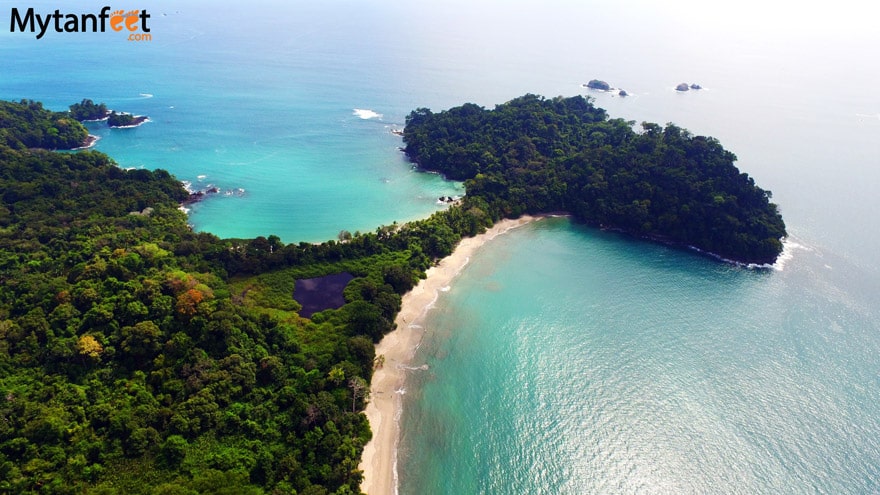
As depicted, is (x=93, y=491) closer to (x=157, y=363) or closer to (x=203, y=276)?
(x=157, y=363)

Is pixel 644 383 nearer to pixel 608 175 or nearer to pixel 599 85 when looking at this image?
pixel 608 175

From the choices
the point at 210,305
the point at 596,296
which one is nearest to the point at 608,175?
the point at 596,296

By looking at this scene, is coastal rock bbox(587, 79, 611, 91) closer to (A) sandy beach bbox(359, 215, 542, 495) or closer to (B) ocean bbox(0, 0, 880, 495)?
(B) ocean bbox(0, 0, 880, 495)

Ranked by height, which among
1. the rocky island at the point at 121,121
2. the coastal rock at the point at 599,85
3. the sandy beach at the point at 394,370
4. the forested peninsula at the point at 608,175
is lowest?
the sandy beach at the point at 394,370

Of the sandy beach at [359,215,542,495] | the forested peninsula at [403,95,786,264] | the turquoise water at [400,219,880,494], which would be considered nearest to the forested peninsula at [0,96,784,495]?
the forested peninsula at [403,95,786,264]

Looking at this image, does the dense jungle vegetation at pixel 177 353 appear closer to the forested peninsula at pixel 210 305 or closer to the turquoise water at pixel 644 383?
the forested peninsula at pixel 210 305

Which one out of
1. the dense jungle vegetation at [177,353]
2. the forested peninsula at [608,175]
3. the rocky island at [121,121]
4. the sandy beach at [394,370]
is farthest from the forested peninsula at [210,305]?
the rocky island at [121,121]

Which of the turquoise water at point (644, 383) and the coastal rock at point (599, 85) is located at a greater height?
the coastal rock at point (599, 85)
